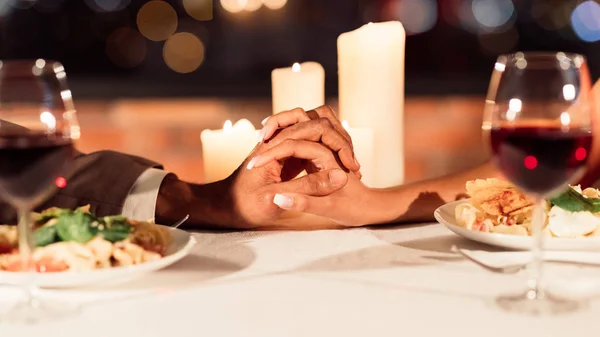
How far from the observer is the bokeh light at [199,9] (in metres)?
3.40

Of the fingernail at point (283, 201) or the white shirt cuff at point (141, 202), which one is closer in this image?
the fingernail at point (283, 201)

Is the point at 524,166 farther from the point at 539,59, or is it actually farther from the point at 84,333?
the point at 84,333

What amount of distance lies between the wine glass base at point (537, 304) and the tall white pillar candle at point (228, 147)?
0.59m

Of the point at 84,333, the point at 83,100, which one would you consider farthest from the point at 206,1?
the point at 84,333

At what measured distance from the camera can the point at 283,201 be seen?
3.59ft

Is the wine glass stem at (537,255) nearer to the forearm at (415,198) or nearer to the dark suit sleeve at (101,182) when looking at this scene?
the forearm at (415,198)

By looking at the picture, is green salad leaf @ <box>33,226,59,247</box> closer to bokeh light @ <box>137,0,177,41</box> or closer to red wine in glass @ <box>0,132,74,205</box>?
red wine in glass @ <box>0,132,74,205</box>

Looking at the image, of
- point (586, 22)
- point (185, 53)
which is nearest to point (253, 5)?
point (185, 53)

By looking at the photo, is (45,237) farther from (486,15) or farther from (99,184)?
(486,15)

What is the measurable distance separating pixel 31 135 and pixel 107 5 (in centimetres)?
282

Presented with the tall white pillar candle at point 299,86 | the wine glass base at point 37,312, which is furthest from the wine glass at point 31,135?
the tall white pillar candle at point 299,86

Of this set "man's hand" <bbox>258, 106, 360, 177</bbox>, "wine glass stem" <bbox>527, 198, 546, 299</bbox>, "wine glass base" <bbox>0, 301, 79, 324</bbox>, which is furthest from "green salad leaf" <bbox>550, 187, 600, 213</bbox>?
"wine glass base" <bbox>0, 301, 79, 324</bbox>

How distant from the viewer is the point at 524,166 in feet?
2.50

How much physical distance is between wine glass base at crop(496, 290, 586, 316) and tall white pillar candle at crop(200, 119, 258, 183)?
0.59 m
